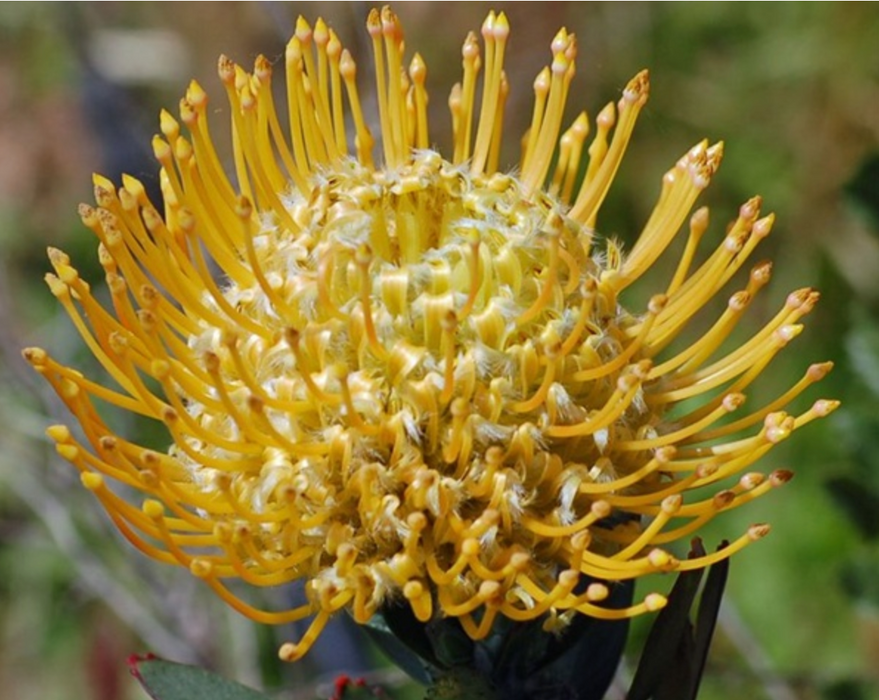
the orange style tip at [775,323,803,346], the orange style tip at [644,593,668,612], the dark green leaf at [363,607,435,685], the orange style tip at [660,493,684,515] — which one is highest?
the orange style tip at [775,323,803,346]

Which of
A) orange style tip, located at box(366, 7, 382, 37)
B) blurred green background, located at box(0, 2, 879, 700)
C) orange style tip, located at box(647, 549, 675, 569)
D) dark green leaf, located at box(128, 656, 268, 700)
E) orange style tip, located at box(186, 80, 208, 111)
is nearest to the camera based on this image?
orange style tip, located at box(647, 549, 675, 569)

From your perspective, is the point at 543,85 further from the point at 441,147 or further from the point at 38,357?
the point at 441,147

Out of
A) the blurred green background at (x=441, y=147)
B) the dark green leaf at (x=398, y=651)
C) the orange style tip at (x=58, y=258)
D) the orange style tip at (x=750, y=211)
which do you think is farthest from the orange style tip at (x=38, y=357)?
the blurred green background at (x=441, y=147)

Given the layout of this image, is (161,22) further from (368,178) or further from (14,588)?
(368,178)

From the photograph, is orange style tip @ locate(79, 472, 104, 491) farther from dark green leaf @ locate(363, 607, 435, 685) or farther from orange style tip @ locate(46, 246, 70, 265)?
dark green leaf @ locate(363, 607, 435, 685)

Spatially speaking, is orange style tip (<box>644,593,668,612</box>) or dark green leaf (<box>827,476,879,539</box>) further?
dark green leaf (<box>827,476,879,539</box>)

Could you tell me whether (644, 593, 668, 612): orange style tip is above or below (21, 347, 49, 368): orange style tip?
below

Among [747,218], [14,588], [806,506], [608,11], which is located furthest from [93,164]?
[747,218]

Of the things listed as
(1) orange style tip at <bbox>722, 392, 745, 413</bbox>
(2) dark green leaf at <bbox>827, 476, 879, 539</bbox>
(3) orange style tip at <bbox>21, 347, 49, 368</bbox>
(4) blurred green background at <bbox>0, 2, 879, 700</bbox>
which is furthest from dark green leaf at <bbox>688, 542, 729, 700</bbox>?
(4) blurred green background at <bbox>0, 2, 879, 700</bbox>

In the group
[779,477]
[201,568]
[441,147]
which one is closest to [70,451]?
[201,568]
